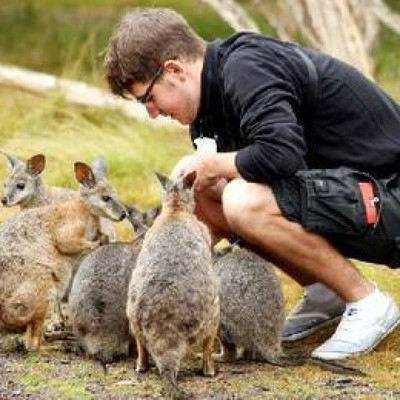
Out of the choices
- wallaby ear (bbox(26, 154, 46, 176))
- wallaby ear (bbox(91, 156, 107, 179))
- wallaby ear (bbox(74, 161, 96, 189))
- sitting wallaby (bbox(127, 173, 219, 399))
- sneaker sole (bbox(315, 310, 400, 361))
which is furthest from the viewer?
wallaby ear (bbox(26, 154, 46, 176))

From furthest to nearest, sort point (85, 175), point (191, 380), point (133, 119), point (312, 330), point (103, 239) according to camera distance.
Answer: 1. point (133, 119)
2. point (85, 175)
3. point (103, 239)
4. point (312, 330)
5. point (191, 380)

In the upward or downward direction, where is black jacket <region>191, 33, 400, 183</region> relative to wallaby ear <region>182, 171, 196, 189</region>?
upward

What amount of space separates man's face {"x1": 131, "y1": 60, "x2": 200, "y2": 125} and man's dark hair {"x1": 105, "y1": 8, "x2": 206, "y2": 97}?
1.4 inches

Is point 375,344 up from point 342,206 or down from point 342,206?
down

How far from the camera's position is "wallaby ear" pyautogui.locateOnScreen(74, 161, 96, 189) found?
6922mm

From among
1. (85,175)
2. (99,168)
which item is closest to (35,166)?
(99,168)

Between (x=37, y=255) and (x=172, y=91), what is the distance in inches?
42.5

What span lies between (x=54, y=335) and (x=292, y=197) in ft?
4.92

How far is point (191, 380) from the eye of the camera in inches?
222

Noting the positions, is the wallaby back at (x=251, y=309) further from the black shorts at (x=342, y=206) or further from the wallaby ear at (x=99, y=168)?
the wallaby ear at (x=99, y=168)

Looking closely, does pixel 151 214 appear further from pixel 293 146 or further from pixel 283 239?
pixel 293 146

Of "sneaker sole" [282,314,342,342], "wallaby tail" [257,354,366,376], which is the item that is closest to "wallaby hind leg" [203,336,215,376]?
"wallaby tail" [257,354,366,376]

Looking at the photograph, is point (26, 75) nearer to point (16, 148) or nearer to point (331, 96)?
point (16, 148)

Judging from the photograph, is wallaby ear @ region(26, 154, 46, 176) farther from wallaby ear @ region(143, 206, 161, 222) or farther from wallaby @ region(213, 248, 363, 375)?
wallaby @ region(213, 248, 363, 375)
